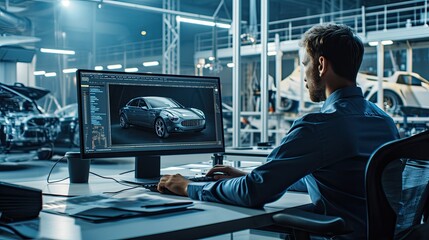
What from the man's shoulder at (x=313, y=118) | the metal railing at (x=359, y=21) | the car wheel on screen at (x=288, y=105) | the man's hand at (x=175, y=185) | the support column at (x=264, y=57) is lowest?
the man's hand at (x=175, y=185)

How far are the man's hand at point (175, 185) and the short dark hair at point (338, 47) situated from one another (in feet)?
1.84

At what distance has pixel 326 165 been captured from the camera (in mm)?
1366

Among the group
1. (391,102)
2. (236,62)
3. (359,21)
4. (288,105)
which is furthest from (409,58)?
(236,62)

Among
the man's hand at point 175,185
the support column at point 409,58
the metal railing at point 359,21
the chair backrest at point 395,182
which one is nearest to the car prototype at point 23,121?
the metal railing at point 359,21

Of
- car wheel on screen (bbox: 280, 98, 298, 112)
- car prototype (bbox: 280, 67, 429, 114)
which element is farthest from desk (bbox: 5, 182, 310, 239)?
car wheel on screen (bbox: 280, 98, 298, 112)

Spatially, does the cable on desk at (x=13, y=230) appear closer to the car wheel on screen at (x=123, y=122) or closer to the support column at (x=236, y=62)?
the car wheel on screen at (x=123, y=122)

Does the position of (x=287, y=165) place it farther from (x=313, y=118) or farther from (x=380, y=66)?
(x=380, y=66)

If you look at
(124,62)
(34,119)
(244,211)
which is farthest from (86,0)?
(244,211)

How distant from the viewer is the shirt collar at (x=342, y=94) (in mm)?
1498

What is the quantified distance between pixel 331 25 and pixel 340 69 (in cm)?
13

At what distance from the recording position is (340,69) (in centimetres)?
151

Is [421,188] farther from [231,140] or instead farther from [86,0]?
[86,0]

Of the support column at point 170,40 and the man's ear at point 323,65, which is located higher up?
the support column at point 170,40

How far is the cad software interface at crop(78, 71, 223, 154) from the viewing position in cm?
179
